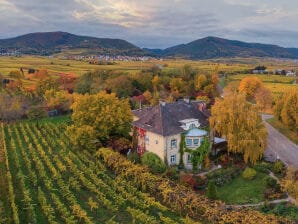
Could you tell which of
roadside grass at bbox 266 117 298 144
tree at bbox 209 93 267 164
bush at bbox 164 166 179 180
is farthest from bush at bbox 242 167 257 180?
roadside grass at bbox 266 117 298 144

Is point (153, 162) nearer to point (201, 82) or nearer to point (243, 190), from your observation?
point (243, 190)

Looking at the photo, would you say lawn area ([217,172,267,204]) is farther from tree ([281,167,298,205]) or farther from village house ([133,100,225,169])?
village house ([133,100,225,169])

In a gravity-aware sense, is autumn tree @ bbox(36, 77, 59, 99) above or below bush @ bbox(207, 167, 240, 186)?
above

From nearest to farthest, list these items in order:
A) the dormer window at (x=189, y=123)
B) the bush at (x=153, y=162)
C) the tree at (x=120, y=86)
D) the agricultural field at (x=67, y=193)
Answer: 1. the agricultural field at (x=67, y=193)
2. the bush at (x=153, y=162)
3. the dormer window at (x=189, y=123)
4. the tree at (x=120, y=86)

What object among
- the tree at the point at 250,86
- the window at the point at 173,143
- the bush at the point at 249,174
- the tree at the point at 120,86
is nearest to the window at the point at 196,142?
the window at the point at 173,143

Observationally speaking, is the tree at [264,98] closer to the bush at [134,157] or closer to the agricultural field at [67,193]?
the bush at [134,157]

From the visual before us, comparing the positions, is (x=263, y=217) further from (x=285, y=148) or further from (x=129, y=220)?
(x=285, y=148)
